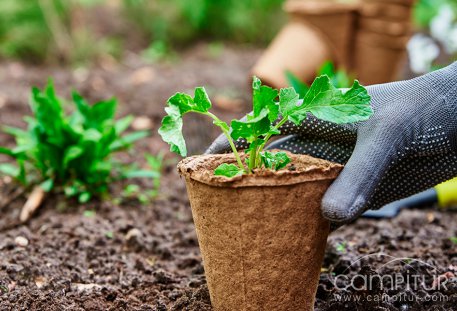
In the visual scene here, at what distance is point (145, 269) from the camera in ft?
6.83

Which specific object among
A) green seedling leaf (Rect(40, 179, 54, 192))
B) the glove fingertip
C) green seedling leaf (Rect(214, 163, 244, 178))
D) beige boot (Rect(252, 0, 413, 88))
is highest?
green seedling leaf (Rect(214, 163, 244, 178))

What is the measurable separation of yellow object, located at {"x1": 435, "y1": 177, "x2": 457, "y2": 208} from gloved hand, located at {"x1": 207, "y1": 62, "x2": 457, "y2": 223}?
1153 millimetres

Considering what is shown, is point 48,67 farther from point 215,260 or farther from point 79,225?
point 215,260

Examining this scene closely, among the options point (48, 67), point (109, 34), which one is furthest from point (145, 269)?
point (109, 34)

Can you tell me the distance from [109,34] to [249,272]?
5.50m

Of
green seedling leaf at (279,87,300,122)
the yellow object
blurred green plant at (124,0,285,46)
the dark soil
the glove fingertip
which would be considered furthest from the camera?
blurred green plant at (124,0,285,46)

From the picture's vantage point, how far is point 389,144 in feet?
4.74

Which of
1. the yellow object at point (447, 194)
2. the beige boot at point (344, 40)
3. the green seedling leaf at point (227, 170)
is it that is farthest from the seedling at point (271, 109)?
the beige boot at point (344, 40)

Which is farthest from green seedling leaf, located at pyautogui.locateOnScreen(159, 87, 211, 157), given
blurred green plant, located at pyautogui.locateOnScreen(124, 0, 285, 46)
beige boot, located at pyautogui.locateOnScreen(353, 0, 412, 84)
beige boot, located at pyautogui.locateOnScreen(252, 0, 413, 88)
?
blurred green plant, located at pyautogui.locateOnScreen(124, 0, 285, 46)

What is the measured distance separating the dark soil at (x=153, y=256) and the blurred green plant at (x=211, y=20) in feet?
10.2

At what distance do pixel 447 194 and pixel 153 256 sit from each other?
1.47 metres

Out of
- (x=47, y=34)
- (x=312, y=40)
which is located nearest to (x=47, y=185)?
(x=312, y=40)

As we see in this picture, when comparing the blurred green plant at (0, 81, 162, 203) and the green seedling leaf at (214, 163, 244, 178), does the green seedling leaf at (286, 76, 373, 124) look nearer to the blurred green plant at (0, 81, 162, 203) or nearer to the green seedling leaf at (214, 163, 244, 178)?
the green seedling leaf at (214, 163, 244, 178)

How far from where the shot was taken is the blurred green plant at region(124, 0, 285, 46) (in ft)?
20.6
